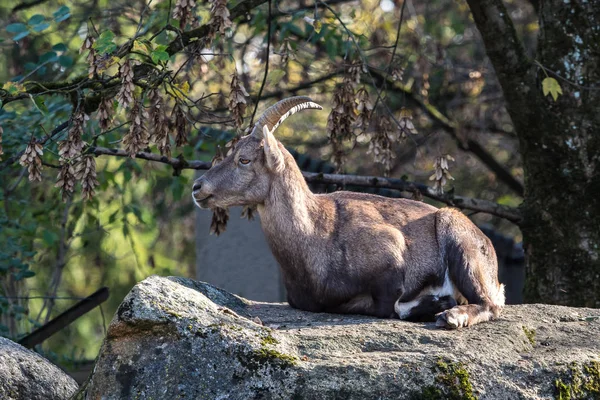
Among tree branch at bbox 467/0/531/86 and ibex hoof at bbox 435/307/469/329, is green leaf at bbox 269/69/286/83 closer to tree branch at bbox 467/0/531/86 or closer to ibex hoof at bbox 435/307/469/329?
tree branch at bbox 467/0/531/86

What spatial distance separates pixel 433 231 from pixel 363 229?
588 mm

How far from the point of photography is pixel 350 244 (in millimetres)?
6711

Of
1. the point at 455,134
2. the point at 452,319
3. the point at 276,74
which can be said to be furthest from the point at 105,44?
the point at 455,134

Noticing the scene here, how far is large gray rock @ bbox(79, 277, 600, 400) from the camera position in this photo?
15.4 feet

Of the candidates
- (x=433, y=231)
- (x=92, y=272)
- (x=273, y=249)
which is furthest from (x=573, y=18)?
(x=92, y=272)

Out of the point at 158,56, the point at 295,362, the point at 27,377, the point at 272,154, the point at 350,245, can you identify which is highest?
the point at 158,56

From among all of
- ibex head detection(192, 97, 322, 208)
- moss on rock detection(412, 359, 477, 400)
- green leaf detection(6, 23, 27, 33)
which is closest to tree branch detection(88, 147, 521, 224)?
ibex head detection(192, 97, 322, 208)

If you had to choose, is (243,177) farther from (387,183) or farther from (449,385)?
(449,385)

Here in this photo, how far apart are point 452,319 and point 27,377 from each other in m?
2.82

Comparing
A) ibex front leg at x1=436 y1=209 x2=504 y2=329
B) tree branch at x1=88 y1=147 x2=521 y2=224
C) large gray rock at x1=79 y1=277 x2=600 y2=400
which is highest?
tree branch at x1=88 y1=147 x2=521 y2=224

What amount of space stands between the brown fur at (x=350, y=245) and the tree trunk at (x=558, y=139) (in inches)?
58.4

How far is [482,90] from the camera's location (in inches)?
555

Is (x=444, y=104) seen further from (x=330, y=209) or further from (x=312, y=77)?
(x=330, y=209)

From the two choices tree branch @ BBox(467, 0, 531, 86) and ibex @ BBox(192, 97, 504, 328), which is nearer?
ibex @ BBox(192, 97, 504, 328)
